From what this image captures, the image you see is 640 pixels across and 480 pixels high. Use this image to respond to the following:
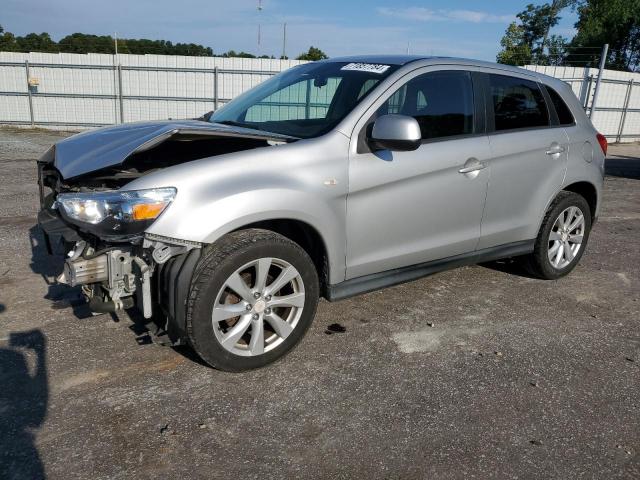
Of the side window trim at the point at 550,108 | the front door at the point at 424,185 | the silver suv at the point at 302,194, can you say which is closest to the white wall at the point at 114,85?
the silver suv at the point at 302,194

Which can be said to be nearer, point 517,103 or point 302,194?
point 302,194

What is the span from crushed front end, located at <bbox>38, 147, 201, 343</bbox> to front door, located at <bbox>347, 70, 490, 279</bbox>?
1100 mm

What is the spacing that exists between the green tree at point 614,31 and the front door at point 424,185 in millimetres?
39815

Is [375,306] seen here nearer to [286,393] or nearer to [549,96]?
[286,393]

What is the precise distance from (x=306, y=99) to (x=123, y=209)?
5.92 ft

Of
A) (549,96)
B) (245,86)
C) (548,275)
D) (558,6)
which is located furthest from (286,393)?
(558,6)

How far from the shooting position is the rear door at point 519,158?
13.3ft

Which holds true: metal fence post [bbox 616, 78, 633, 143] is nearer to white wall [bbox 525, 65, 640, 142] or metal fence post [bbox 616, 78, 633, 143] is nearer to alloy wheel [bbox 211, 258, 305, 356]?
white wall [bbox 525, 65, 640, 142]

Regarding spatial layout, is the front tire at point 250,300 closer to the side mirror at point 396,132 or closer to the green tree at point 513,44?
the side mirror at point 396,132

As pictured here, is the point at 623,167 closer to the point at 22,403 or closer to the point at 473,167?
the point at 473,167

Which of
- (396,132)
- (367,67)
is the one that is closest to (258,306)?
(396,132)

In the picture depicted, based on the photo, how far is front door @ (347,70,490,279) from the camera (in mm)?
3377

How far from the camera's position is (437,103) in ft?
12.4

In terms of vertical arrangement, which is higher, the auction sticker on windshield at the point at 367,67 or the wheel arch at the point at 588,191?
the auction sticker on windshield at the point at 367,67
